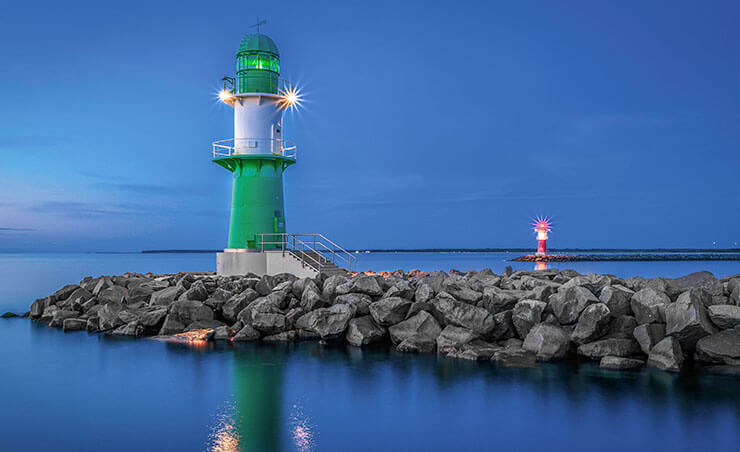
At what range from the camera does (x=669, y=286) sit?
11188mm

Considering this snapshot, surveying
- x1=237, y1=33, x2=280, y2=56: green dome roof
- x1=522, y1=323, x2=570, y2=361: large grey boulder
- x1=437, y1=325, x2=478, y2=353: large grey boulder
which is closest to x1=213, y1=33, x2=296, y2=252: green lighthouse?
x1=237, y1=33, x2=280, y2=56: green dome roof

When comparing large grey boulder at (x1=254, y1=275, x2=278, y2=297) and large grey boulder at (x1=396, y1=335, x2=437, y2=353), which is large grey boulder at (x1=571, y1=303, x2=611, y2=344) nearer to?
large grey boulder at (x1=396, y1=335, x2=437, y2=353)

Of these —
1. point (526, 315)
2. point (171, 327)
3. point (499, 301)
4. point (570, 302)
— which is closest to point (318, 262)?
point (171, 327)

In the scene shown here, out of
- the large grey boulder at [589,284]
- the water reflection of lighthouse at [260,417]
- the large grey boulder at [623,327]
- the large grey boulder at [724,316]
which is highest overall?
the large grey boulder at [589,284]

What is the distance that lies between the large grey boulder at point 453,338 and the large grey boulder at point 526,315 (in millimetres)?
808

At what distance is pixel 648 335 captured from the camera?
938 centimetres

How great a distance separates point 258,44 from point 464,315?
37.9 ft

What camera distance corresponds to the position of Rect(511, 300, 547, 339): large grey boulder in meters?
10.2

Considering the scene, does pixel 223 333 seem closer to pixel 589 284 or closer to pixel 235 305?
pixel 235 305

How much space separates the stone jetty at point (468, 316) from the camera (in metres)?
9.30

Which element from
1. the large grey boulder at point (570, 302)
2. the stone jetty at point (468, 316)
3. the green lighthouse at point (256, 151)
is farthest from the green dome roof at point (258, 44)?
the large grey boulder at point (570, 302)

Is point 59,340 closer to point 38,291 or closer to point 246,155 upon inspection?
point 246,155

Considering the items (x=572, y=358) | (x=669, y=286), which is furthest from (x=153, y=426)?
(x=669, y=286)

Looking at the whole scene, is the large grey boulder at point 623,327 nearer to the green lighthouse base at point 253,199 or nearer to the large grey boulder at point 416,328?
the large grey boulder at point 416,328
